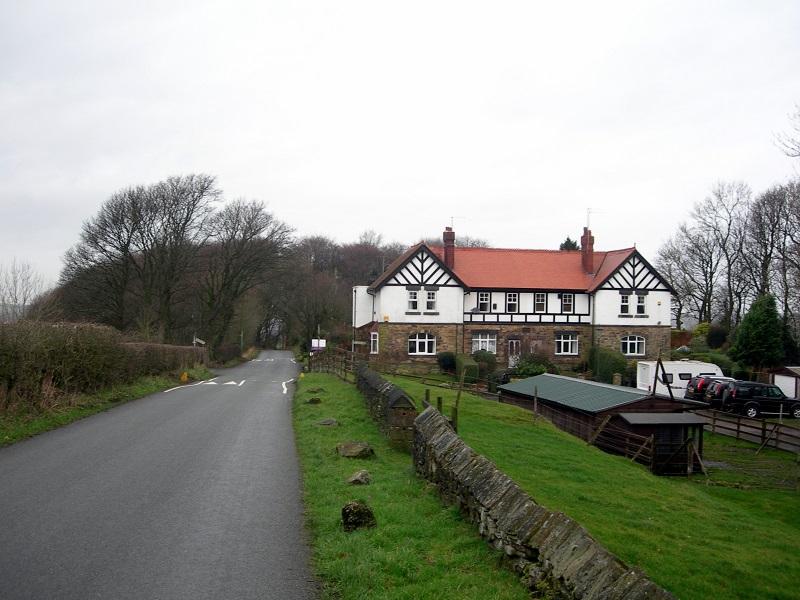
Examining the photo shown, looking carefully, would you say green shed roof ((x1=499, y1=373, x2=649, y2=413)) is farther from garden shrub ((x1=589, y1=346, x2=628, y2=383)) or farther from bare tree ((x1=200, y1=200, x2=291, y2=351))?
bare tree ((x1=200, y1=200, x2=291, y2=351))

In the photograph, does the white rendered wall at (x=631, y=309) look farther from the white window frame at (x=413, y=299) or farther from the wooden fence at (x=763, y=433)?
the wooden fence at (x=763, y=433)

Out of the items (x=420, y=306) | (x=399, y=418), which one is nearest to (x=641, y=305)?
(x=420, y=306)

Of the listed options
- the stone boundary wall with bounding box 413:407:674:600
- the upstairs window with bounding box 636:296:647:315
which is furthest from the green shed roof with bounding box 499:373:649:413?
the upstairs window with bounding box 636:296:647:315

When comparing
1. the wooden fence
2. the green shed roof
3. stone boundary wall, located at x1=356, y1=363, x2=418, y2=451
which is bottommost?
the wooden fence

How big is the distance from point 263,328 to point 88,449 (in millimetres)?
91377

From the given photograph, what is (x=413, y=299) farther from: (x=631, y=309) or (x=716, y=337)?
(x=716, y=337)

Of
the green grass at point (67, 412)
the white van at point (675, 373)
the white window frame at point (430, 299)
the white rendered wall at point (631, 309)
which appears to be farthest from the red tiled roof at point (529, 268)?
the green grass at point (67, 412)

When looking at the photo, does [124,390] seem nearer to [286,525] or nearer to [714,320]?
[286,525]

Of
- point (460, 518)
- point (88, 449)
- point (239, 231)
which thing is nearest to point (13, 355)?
point (88, 449)

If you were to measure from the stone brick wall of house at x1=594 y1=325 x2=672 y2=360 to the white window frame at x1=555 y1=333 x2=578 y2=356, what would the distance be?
1.51m

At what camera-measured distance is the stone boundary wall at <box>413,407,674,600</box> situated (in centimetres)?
471

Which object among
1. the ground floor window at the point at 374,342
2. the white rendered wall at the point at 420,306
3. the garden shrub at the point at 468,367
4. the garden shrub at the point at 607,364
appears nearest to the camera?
the garden shrub at the point at 468,367

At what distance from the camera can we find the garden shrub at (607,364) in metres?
45.7

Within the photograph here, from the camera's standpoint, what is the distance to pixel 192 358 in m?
44.9
